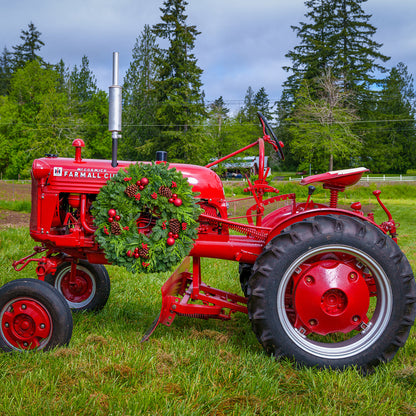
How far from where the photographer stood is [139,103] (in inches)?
1394

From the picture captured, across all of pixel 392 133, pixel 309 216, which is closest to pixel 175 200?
pixel 309 216

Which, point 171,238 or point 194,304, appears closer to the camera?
point 171,238

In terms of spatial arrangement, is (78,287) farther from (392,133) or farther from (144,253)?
(392,133)

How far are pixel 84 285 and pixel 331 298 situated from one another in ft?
8.33

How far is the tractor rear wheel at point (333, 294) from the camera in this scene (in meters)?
2.74

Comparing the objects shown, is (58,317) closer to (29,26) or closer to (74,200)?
(74,200)

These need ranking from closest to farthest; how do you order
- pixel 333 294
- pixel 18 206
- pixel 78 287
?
1. pixel 333 294
2. pixel 78 287
3. pixel 18 206

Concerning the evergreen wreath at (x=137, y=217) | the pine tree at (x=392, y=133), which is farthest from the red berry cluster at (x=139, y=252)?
the pine tree at (x=392, y=133)

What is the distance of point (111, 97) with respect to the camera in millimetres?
3150

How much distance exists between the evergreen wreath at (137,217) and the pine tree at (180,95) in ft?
81.4

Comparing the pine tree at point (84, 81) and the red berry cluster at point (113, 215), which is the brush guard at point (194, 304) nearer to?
the red berry cluster at point (113, 215)

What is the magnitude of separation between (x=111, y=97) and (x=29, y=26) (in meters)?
47.9

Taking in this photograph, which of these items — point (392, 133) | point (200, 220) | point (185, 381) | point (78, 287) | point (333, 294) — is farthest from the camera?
point (392, 133)

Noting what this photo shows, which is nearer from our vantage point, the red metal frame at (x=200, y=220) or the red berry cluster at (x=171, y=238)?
the red berry cluster at (x=171, y=238)
